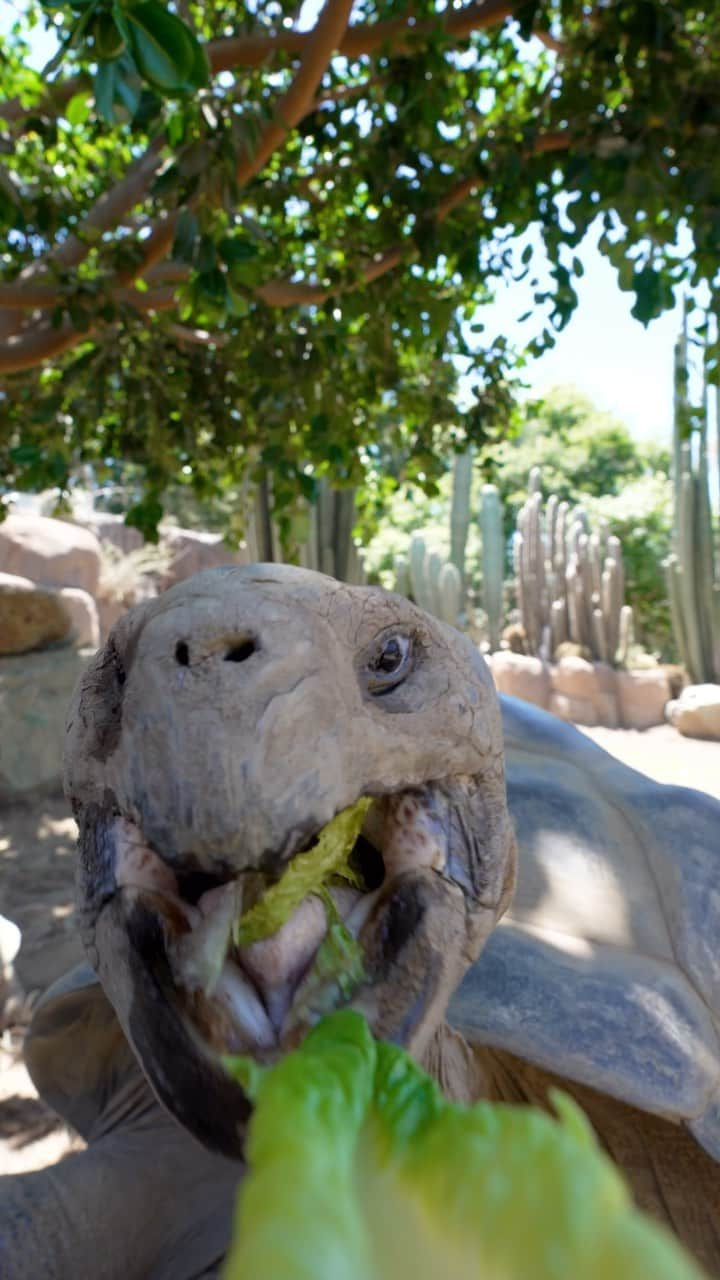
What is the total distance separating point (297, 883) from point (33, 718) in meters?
5.34

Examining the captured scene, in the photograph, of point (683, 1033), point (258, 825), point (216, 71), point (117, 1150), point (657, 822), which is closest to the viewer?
point (258, 825)

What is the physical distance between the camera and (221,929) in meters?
0.66

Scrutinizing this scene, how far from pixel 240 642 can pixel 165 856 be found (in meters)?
0.15

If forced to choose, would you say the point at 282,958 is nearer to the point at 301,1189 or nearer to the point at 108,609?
the point at 301,1189

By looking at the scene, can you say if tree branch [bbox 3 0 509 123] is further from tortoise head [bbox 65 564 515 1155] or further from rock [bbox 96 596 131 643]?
rock [bbox 96 596 131 643]

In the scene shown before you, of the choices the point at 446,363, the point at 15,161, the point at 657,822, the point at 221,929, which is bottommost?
the point at 657,822

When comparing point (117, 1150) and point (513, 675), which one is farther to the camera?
point (513, 675)

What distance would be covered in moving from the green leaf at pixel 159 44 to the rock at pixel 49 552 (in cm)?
720

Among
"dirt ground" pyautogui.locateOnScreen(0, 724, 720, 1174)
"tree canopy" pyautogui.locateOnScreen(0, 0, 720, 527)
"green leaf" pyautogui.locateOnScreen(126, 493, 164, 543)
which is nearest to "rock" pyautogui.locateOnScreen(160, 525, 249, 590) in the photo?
"dirt ground" pyautogui.locateOnScreen(0, 724, 720, 1174)

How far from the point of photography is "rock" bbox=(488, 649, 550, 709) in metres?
10.1

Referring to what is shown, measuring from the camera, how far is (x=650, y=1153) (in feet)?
3.91

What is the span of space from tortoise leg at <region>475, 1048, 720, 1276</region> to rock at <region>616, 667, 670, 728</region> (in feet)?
28.6

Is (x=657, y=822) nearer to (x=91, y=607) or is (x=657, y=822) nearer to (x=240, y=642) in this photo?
(x=240, y=642)

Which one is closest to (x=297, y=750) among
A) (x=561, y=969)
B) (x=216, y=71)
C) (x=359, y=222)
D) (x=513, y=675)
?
(x=561, y=969)
